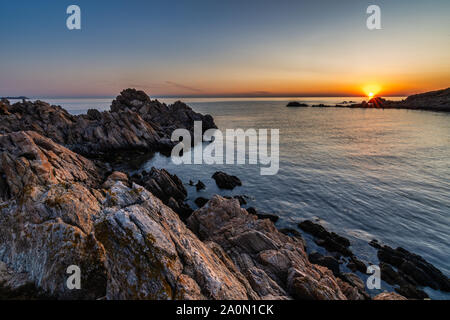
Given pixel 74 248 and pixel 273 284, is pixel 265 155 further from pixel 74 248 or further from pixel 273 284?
pixel 74 248

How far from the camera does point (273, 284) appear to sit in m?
13.2

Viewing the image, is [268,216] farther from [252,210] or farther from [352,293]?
[352,293]

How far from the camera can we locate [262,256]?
630 inches

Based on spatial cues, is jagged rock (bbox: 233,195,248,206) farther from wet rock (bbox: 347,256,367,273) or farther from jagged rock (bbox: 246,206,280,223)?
wet rock (bbox: 347,256,367,273)

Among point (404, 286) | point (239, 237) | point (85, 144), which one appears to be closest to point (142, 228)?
point (239, 237)

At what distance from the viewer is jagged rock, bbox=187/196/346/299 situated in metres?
12.8

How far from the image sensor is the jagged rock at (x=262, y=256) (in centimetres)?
1282

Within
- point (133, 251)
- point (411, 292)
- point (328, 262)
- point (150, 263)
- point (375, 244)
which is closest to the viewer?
point (150, 263)

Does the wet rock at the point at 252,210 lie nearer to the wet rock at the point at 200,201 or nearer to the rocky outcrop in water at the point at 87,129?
the wet rock at the point at 200,201

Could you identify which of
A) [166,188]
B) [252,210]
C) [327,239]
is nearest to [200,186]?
[166,188]

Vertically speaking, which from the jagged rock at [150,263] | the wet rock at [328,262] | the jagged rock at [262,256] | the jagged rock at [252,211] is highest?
the jagged rock at [150,263]

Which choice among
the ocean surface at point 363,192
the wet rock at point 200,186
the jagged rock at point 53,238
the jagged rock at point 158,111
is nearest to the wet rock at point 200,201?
the ocean surface at point 363,192

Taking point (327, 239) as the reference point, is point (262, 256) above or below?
above

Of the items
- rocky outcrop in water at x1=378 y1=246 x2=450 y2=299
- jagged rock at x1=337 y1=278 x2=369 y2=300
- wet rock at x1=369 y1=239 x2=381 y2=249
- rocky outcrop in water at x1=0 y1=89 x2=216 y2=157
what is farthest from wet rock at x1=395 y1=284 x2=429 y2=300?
rocky outcrop in water at x1=0 y1=89 x2=216 y2=157
